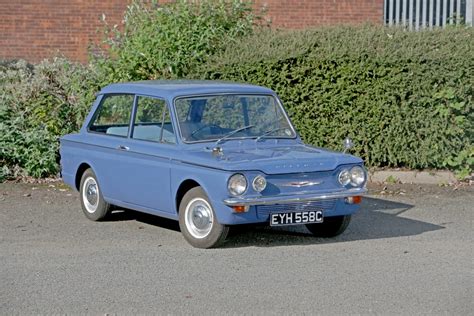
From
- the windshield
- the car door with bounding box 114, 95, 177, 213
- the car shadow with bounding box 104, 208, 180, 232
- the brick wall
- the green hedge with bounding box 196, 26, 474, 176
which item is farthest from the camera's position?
the brick wall

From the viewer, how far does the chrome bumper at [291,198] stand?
30.1ft

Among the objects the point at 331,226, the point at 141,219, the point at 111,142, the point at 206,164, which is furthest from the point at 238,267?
the point at 141,219

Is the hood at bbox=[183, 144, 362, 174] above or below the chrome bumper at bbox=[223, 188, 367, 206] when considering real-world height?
above

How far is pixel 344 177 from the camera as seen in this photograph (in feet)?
32.0

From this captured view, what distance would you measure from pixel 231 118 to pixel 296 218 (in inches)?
57.6

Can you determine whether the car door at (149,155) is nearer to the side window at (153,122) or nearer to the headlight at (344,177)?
the side window at (153,122)

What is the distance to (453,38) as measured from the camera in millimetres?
13969

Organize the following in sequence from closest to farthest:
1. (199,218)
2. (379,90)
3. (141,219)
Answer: (199,218), (141,219), (379,90)

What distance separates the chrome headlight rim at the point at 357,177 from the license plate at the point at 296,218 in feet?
1.58

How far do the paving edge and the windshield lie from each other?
338 centimetres

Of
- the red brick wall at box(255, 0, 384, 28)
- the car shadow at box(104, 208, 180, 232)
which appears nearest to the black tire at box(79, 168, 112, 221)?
the car shadow at box(104, 208, 180, 232)

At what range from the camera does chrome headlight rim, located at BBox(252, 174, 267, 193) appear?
9258 millimetres

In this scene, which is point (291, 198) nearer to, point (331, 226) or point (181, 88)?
point (331, 226)

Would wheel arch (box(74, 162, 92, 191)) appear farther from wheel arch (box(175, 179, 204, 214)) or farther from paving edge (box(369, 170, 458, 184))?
paving edge (box(369, 170, 458, 184))
